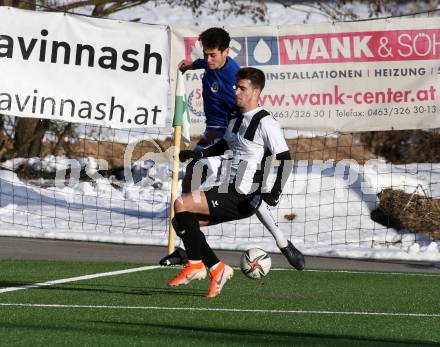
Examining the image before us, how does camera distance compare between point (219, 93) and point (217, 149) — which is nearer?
point (217, 149)

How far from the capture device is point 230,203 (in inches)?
395

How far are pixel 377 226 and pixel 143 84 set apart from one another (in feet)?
12.0

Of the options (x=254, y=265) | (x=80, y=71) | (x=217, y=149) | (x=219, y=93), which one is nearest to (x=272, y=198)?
(x=254, y=265)

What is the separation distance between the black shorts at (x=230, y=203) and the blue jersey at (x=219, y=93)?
72.8 inches

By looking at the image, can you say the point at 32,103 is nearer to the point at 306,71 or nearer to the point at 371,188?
the point at 306,71

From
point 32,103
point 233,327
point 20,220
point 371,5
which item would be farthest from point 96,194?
point 233,327

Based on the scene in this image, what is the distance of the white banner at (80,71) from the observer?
50.7 feet

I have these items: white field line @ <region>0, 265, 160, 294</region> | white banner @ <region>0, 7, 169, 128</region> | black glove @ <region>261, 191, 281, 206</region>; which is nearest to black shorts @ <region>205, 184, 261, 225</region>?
black glove @ <region>261, 191, 281, 206</region>

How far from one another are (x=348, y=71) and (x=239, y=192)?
17.8 ft

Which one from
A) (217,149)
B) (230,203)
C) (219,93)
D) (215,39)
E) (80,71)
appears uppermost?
(215,39)

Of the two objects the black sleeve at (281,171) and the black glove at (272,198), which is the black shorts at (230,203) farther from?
the black sleeve at (281,171)

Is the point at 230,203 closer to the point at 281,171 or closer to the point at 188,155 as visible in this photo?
the point at 281,171

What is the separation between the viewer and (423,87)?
14945 mm

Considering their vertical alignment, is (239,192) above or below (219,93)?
below
